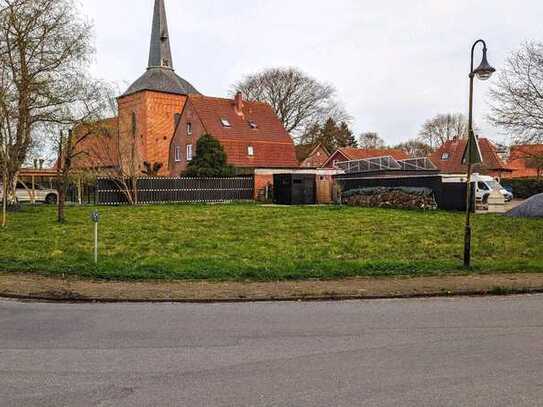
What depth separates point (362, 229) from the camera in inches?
698

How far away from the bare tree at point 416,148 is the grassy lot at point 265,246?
223ft

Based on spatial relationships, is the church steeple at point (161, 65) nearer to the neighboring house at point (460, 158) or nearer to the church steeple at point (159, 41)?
the church steeple at point (159, 41)

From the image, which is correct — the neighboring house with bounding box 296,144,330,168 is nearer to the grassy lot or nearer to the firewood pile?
the firewood pile

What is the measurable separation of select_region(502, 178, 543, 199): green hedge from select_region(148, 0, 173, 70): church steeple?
43968 millimetres

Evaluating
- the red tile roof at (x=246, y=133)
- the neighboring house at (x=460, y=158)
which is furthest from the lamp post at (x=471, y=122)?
the neighboring house at (x=460, y=158)

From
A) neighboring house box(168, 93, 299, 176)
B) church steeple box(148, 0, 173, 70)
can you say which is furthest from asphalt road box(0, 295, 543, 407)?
church steeple box(148, 0, 173, 70)

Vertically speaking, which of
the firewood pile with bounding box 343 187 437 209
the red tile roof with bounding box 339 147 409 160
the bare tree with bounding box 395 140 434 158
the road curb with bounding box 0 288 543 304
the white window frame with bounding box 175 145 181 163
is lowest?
the road curb with bounding box 0 288 543 304

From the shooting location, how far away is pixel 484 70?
425 inches

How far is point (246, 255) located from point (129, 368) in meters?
7.66

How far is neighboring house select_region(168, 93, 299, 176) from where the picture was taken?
1874 inches

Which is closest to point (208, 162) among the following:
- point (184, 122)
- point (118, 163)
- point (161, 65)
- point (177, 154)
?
point (118, 163)

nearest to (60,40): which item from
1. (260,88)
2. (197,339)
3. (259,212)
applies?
(259,212)

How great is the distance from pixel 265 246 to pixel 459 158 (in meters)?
54.6

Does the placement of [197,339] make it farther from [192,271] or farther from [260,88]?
[260,88]
